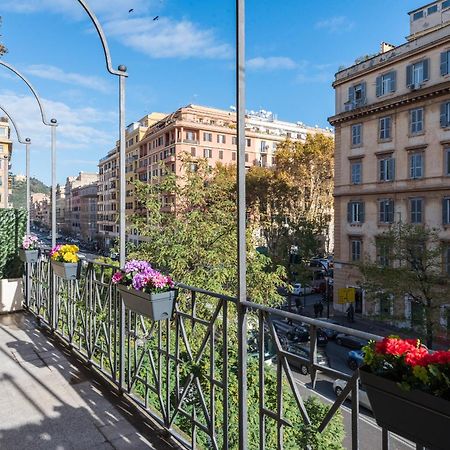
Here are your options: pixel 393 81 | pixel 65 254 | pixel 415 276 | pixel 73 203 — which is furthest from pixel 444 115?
pixel 73 203

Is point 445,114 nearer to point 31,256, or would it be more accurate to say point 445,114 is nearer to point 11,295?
point 31,256

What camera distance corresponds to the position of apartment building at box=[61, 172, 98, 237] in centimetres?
10440

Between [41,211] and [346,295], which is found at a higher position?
[41,211]

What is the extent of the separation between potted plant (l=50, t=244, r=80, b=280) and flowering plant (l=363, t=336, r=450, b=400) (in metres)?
4.30

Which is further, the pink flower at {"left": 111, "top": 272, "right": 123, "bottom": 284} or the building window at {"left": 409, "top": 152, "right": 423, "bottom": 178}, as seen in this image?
the building window at {"left": 409, "top": 152, "right": 423, "bottom": 178}

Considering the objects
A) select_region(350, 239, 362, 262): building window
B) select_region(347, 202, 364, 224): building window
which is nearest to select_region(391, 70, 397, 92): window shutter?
select_region(347, 202, 364, 224): building window

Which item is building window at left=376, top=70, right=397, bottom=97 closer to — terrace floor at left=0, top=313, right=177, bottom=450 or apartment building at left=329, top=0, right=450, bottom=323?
apartment building at left=329, top=0, right=450, bottom=323

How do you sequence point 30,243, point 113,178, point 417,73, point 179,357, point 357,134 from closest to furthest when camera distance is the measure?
1. point 179,357
2. point 30,243
3. point 417,73
4. point 357,134
5. point 113,178

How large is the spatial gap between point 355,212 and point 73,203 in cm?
9297

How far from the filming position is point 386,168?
25.6 meters

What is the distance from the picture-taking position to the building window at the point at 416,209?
23750mm

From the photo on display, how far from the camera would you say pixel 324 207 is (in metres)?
38.2

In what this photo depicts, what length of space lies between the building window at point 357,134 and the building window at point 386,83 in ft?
7.59

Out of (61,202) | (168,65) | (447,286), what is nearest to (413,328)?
(447,286)
